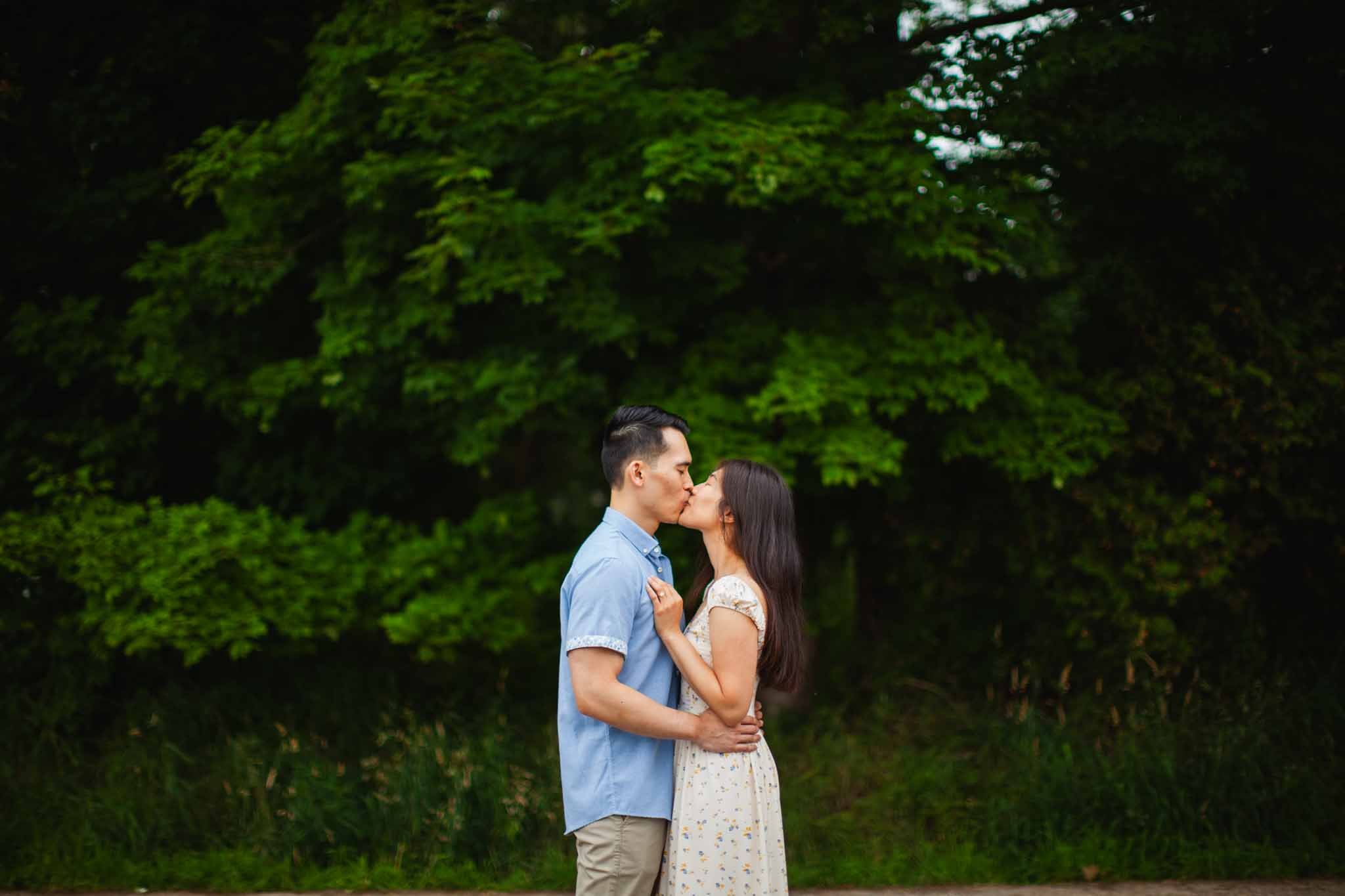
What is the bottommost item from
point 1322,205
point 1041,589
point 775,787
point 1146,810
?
point 1146,810

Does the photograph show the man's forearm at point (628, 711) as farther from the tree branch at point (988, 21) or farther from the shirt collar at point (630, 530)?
the tree branch at point (988, 21)

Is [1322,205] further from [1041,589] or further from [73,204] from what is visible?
[73,204]

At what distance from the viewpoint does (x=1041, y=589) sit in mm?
6824

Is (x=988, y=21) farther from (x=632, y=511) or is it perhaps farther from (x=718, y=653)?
(x=718, y=653)

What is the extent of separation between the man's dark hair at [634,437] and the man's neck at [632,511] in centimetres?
5

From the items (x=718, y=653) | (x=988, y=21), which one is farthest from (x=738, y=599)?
(x=988, y=21)

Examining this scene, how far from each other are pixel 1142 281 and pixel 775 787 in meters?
4.75

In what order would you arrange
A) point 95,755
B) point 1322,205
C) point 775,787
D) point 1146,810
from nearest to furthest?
point 775,787 < point 1146,810 < point 1322,205 < point 95,755

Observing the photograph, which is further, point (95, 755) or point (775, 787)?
point (95, 755)

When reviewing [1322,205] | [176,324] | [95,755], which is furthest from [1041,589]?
[95,755]

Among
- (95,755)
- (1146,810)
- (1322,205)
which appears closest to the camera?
(1146,810)

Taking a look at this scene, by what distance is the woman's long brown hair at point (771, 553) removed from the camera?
9.91 ft

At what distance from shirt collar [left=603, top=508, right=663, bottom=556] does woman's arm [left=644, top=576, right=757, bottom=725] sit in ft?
0.44

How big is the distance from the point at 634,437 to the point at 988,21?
513 cm
